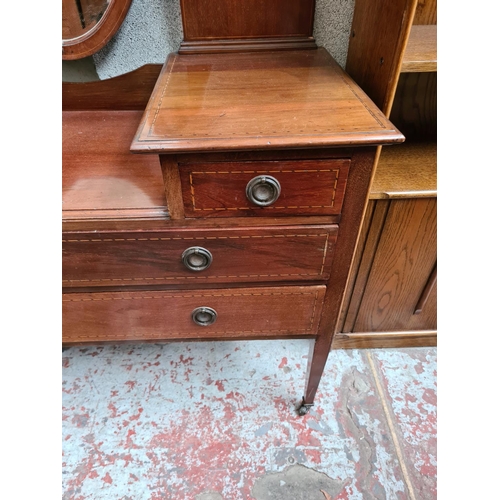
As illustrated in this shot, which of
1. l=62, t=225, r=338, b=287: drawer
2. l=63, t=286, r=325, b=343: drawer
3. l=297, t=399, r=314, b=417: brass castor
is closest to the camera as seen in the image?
l=62, t=225, r=338, b=287: drawer

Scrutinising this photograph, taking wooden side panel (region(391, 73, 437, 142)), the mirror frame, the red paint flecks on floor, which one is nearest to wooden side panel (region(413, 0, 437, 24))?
wooden side panel (region(391, 73, 437, 142))

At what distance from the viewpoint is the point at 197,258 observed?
77 centimetres

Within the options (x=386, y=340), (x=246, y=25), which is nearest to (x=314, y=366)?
(x=386, y=340)

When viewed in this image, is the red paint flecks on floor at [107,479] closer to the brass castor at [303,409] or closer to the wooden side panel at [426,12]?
the brass castor at [303,409]

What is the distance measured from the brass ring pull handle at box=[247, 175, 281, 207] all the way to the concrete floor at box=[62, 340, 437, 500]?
2.71 ft

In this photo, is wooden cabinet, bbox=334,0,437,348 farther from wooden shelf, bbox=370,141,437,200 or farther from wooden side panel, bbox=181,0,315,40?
wooden side panel, bbox=181,0,315,40

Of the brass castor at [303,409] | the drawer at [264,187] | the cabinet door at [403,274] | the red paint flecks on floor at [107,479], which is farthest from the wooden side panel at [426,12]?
the red paint flecks on floor at [107,479]

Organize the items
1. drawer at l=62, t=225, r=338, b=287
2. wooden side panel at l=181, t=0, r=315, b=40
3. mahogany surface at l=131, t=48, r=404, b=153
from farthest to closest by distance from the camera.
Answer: wooden side panel at l=181, t=0, r=315, b=40, drawer at l=62, t=225, r=338, b=287, mahogany surface at l=131, t=48, r=404, b=153

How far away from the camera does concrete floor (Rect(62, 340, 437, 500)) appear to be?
3.56 ft

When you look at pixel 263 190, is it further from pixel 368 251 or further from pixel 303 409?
pixel 303 409

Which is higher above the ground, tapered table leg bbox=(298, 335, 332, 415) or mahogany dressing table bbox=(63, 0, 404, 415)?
mahogany dressing table bbox=(63, 0, 404, 415)

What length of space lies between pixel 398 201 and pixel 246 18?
0.63m

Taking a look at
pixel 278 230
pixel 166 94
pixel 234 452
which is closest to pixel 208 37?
pixel 166 94

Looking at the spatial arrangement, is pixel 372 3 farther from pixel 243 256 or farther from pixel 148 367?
pixel 148 367
